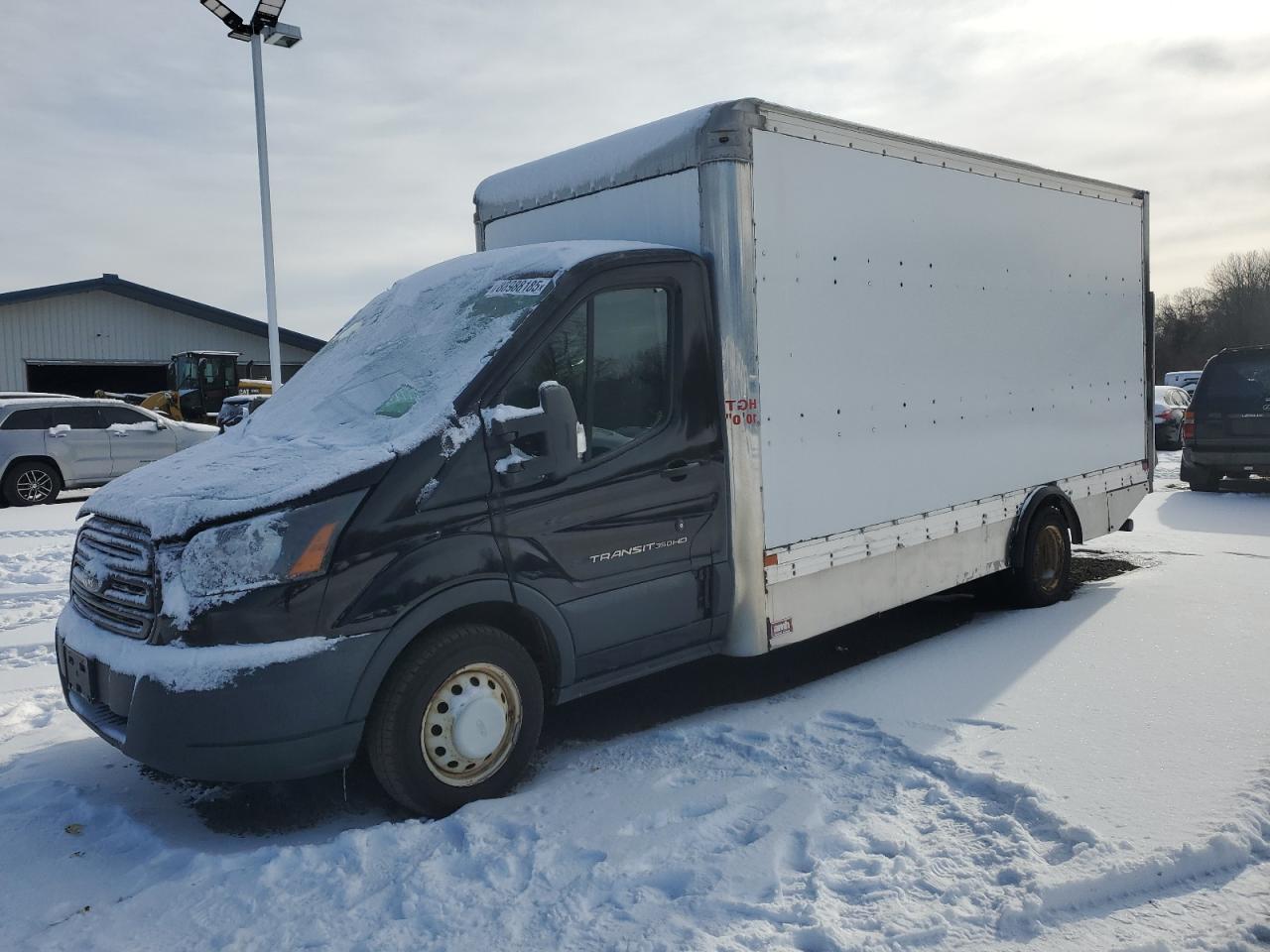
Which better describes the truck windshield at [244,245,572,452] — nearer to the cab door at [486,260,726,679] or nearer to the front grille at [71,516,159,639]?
the cab door at [486,260,726,679]

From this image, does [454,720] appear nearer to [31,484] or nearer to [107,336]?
[31,484]

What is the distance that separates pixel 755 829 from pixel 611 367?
2.03m

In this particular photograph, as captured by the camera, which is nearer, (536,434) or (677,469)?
(536,434)

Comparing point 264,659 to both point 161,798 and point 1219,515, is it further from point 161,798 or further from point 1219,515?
point 1219,515

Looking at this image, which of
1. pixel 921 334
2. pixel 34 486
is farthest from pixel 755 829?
pixel 34 486

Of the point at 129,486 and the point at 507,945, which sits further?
the point at 129,486

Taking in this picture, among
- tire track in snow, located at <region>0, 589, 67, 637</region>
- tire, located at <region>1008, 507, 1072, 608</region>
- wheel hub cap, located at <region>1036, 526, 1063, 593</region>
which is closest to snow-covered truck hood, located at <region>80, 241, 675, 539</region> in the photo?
tire track in snow, located at <region>0, 589, 67, 637</region>

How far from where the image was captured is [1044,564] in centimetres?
761

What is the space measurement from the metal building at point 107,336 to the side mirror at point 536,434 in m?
31.3

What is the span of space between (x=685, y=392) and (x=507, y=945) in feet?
8.45

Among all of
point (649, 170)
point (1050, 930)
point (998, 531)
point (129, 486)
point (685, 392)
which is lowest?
point (1050, 930)

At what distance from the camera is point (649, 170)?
536 cm

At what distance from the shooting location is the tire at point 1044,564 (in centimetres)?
741

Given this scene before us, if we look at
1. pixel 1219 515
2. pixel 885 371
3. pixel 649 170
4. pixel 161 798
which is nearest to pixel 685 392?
pixel 649 170
